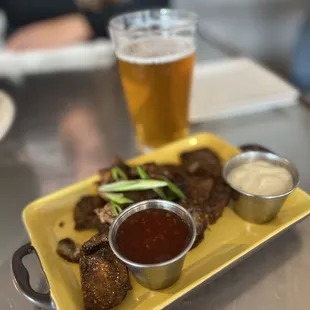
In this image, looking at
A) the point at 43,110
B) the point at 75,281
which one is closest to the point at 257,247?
the point at 75,281

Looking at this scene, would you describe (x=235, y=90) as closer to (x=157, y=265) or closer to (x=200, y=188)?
(x=200, y=188)

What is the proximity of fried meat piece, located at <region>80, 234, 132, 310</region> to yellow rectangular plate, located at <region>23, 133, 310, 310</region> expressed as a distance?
26 millimetres

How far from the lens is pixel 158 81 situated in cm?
104

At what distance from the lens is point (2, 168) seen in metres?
1.15

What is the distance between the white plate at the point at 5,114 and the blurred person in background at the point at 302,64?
1.19 m

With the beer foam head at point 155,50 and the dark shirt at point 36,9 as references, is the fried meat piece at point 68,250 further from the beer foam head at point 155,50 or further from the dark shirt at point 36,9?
the dark shirt at point 36,9

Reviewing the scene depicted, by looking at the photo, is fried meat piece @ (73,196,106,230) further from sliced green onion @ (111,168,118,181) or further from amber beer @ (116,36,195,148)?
amber beer @ (116,36,195,148)

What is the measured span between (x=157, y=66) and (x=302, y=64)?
108cm

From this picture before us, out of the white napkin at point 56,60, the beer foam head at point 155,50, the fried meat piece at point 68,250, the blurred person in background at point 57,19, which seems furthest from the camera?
the blurred person in background at point 57,19

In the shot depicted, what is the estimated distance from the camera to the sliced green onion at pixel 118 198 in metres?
0.83

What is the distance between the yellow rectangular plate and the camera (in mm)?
703

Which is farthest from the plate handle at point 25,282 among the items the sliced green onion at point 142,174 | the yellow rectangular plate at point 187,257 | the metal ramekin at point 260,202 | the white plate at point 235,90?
the white plate at point 235,90

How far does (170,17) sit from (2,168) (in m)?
0.58

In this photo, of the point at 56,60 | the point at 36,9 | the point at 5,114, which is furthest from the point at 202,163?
the point at 36,9
